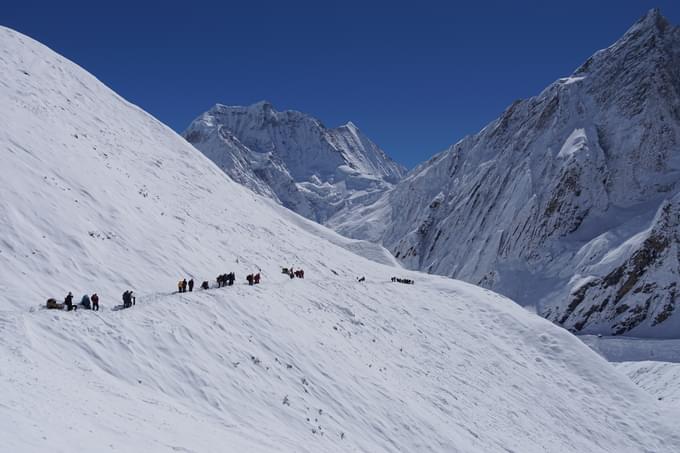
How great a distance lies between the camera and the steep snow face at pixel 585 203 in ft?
252

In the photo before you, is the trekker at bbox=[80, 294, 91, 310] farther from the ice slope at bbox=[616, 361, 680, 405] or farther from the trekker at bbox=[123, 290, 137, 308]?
the ice slope at bbox=[616, 361, 680, 405]

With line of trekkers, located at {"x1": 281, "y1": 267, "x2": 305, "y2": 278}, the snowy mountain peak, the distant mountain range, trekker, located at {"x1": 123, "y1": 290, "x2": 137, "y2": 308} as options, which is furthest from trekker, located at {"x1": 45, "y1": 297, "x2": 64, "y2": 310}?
the snowy mountain peak

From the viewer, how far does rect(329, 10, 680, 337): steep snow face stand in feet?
252

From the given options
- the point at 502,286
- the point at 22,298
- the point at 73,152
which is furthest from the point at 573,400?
the point at 502,286

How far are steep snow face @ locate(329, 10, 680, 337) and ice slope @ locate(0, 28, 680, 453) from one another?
145 ft

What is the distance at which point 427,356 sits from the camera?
28250 millimetres

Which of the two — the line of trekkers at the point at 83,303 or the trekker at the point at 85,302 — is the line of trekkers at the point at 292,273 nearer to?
the line of trekkers at the point at 83,303

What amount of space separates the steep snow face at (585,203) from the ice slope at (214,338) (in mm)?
44097

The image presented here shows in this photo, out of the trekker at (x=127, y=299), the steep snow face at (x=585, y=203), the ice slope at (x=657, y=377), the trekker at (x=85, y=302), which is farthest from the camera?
the steep snow face at (x=585, y=203)

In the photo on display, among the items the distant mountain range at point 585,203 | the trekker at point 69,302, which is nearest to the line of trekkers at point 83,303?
the trekker at point 69,302

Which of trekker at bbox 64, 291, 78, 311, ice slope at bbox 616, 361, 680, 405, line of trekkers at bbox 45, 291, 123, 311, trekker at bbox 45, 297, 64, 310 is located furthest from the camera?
ice slope at bbox 616, 361, 680, 405

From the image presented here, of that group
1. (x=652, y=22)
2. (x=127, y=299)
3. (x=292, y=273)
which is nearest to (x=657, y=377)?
(x=292, y=273)

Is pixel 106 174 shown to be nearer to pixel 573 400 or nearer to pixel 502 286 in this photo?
pixel 573 400

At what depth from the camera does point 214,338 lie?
19062 millimetres
